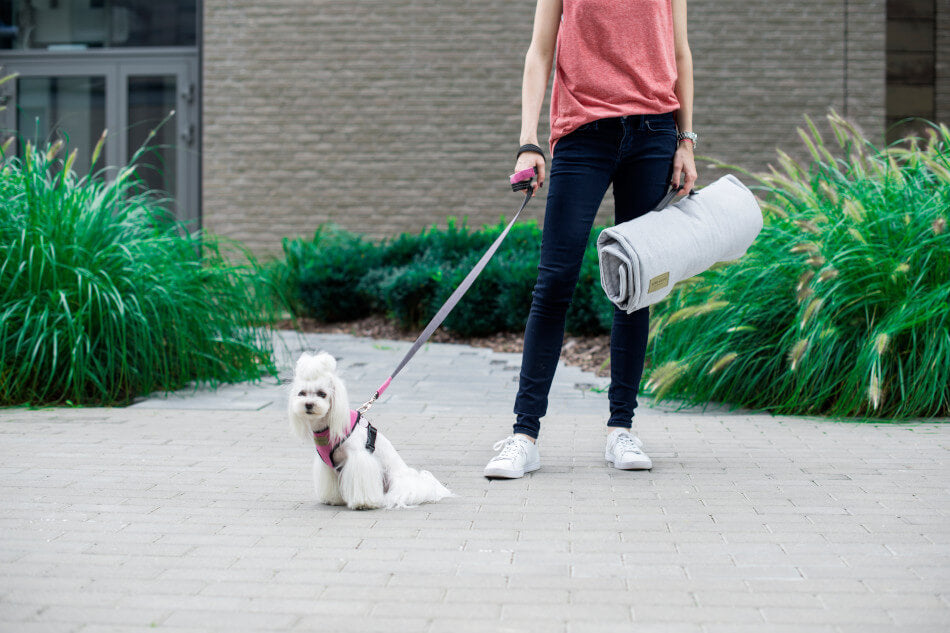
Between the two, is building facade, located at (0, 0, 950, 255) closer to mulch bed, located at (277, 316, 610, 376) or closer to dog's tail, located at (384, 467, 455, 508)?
mulch bed, located at (277, 316, 610, 376)

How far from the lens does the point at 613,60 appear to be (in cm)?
360

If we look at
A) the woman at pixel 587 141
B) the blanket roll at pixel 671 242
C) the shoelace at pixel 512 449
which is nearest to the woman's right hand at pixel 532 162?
the woman at pixel 587 141

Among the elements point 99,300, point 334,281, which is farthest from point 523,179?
point 334,281

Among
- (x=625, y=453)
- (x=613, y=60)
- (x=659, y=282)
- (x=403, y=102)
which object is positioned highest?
(x=403, y=102)

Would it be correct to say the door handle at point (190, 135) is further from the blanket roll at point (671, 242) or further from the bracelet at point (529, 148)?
the blanket roll at point (671, 242)

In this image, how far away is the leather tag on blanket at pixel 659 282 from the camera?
3.44 m

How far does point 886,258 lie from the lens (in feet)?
16.4

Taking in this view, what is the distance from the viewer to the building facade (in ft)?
33.7

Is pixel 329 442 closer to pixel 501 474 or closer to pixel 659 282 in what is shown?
pixel 501 474

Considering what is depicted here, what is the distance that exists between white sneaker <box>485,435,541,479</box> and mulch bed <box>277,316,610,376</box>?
9.05 ft

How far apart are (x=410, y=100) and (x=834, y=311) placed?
6620 mm

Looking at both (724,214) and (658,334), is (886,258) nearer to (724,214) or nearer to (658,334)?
(658,334)

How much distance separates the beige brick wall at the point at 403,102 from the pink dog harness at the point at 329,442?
294 inches

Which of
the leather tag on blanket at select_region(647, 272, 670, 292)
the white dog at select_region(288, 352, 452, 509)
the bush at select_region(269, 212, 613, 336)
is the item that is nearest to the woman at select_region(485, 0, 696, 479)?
the leather tag on blanket at select_region(647, 272, 670, 292)
